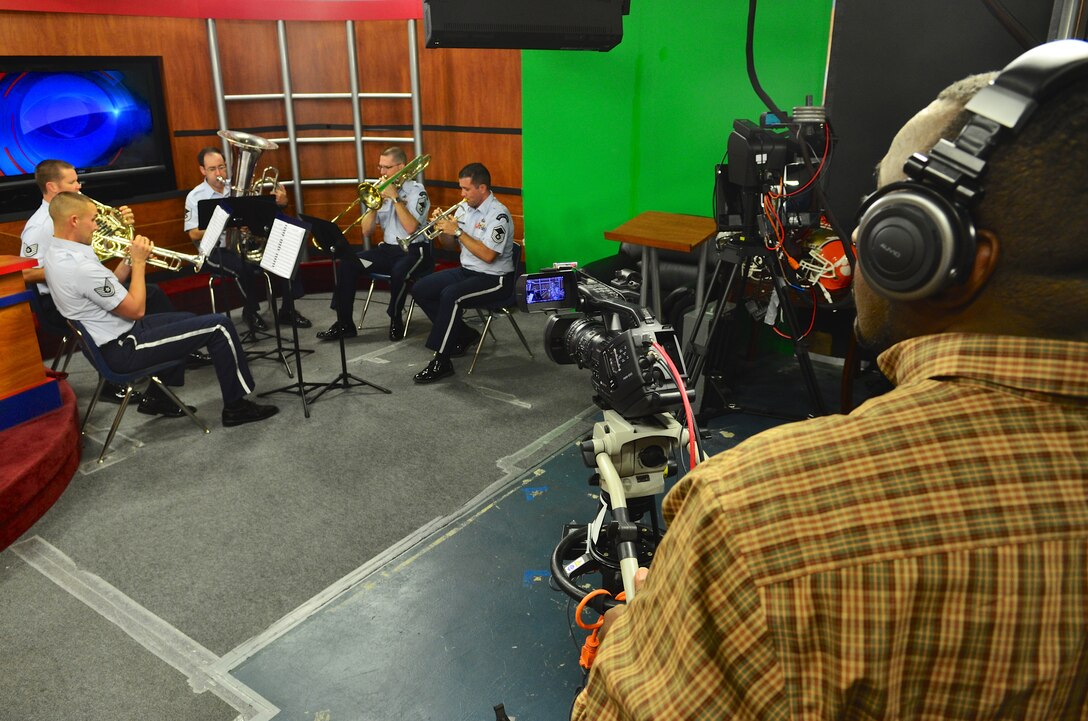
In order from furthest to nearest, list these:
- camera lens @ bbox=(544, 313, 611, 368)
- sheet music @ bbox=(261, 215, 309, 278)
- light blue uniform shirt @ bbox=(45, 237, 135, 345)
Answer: sheet music @ bbox=(261, 215, 309, 278), light blue uniform shirt @ bbox=(45, 237, 135, 345), camera lens @ bbox=(544, 313, 611, 368)

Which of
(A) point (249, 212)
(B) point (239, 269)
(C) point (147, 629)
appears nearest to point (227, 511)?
(C) point (147, 629)

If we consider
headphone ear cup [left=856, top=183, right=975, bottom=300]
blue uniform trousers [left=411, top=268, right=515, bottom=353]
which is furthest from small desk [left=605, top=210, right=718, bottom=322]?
headphone ear cup [left=856, top=183, right=975, bottom=300]

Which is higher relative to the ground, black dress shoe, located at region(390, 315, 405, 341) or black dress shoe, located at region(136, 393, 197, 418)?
black dress shoe, located at region(390, 315, 405, 341)

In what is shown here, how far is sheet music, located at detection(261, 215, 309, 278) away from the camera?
392 cm

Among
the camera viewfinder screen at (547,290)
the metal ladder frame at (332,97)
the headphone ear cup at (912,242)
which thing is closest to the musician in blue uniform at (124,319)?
the metal ladder frame at (332,97)

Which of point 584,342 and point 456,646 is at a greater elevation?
point 584,342

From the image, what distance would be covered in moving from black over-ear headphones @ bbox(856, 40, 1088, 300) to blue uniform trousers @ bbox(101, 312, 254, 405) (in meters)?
3.82

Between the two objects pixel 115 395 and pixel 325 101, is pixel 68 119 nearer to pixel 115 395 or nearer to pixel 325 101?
pixel 325 101

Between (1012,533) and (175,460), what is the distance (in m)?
3.87

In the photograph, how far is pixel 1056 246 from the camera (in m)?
0.66

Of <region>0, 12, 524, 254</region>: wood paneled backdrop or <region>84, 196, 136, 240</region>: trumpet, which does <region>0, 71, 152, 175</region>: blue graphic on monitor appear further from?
<region>84, 196, 136, 240</region>: trumpet

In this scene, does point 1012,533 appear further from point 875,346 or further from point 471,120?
point 471,120

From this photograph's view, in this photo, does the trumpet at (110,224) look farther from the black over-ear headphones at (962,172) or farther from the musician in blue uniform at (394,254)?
the black over-ear headphones at (962,172)

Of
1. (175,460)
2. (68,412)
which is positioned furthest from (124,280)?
(175,460)
